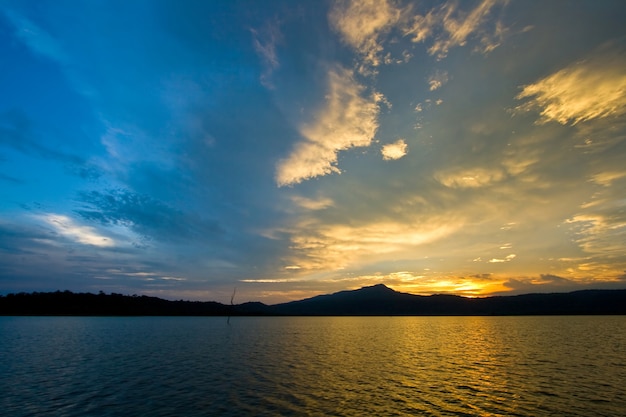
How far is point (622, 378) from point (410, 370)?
2829 cm

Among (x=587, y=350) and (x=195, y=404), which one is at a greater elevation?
(x=587, y=350)

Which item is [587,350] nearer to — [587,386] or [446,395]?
[587,386]

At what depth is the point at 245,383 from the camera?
41.9 meters

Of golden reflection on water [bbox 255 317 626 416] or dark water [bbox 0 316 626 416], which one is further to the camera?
golden reflection on water [bbox 255 317 626 416]

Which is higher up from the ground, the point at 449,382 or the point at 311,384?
the point at 449,382

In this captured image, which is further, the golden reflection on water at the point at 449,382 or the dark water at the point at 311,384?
the golden reflection on water at the point at 449,382

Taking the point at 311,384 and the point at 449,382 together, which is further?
the point at 449,382

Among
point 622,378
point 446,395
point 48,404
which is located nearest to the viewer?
point 48,404

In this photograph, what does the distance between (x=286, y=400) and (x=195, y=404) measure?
9.35 metres

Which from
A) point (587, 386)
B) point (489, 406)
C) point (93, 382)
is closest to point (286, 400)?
point (489, 406)

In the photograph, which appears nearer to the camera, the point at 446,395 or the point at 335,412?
the point at 335,412

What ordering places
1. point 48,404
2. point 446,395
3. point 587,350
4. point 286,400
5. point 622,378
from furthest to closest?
1. point 587,350
2. point 622,378
3. point 446,395
4. point 286,400
5. point 48,404

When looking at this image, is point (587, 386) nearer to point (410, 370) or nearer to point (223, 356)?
point (410, 370)

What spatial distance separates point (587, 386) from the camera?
130 feet
